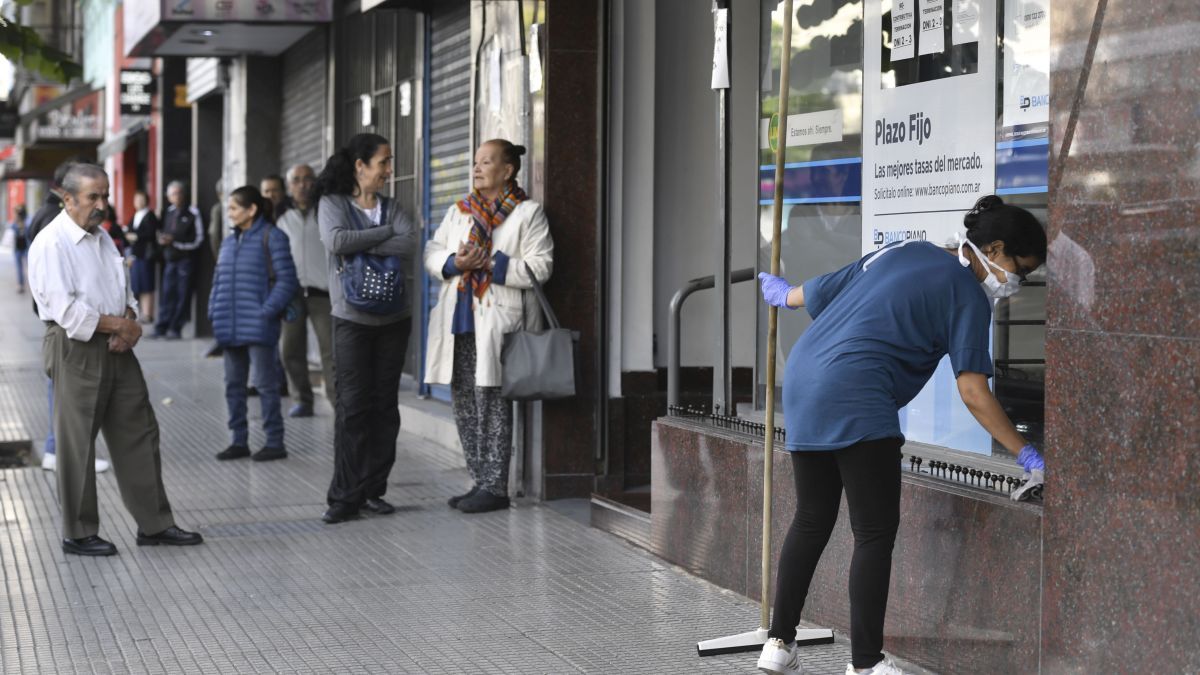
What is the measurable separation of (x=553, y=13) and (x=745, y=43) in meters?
1.57

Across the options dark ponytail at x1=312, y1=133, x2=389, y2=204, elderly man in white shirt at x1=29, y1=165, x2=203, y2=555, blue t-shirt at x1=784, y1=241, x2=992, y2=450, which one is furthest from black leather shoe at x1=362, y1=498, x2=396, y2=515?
blue t-shirt at x1=784, y1=241, x2=992, y2=450

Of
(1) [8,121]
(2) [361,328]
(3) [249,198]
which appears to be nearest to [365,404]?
(2) [361,328]

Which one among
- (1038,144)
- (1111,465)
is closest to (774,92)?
(1038,144)

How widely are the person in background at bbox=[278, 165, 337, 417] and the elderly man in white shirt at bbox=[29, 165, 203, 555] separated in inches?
164

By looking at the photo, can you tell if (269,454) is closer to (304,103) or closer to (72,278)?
(72,278)

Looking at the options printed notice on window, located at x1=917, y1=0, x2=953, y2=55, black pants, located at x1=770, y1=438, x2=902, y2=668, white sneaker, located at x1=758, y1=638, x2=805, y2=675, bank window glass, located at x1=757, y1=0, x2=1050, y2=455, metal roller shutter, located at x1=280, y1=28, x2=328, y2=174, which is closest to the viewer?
black pants, located at x1=770, y1=438, x2=902, y2=668

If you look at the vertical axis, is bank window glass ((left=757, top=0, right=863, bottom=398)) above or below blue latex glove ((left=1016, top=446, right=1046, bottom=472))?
above

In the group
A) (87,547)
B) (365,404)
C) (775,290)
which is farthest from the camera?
(365,404)

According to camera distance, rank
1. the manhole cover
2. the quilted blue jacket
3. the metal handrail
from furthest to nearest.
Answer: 1. the manhole cover
2. the quilted blue jacket
3. the metal handrail

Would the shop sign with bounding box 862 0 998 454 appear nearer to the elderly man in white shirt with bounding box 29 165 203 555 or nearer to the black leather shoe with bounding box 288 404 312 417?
the elderly man in white shirt with bounding box 29 165 203 555

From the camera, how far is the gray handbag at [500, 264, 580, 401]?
793 centimetres

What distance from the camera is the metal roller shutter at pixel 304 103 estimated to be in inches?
603

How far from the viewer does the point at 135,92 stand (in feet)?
81.1

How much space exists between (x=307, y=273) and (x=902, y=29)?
6706 millimetres
